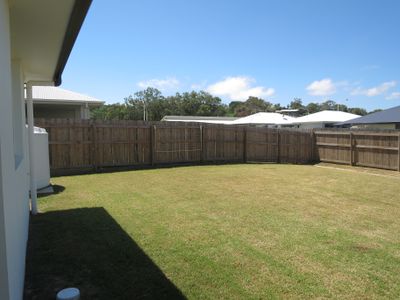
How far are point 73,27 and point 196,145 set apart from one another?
11.7 m

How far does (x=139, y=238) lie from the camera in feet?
16.0

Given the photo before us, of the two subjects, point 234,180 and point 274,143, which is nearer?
point 234,180

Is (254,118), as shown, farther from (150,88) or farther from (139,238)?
(150,88)

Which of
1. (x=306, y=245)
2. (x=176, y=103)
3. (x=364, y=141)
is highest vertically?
(x=176, y=103)

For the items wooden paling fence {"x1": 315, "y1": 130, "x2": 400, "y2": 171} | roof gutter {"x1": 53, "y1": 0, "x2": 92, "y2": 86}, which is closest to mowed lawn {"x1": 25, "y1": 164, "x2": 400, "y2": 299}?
roof gutter {"x1": 53, "y1": 0, "x2": 92, "y2": 86}

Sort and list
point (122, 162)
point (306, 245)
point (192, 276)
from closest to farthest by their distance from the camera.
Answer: point (192, 276), point (306, 245), point (122, 162)

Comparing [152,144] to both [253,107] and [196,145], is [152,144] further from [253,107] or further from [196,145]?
[253,107]

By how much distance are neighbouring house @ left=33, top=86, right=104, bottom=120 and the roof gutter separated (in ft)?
36.6

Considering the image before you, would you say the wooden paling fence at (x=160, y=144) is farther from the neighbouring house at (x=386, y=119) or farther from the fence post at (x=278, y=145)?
the neighbouring house at (x=386, y=119)

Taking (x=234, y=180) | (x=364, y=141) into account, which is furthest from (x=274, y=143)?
(x=234, y=180)

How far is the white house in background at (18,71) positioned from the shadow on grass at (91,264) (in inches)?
10.8

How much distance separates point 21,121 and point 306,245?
4.55m

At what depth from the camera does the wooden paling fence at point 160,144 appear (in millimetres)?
11781

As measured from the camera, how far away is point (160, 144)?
1418 cm
